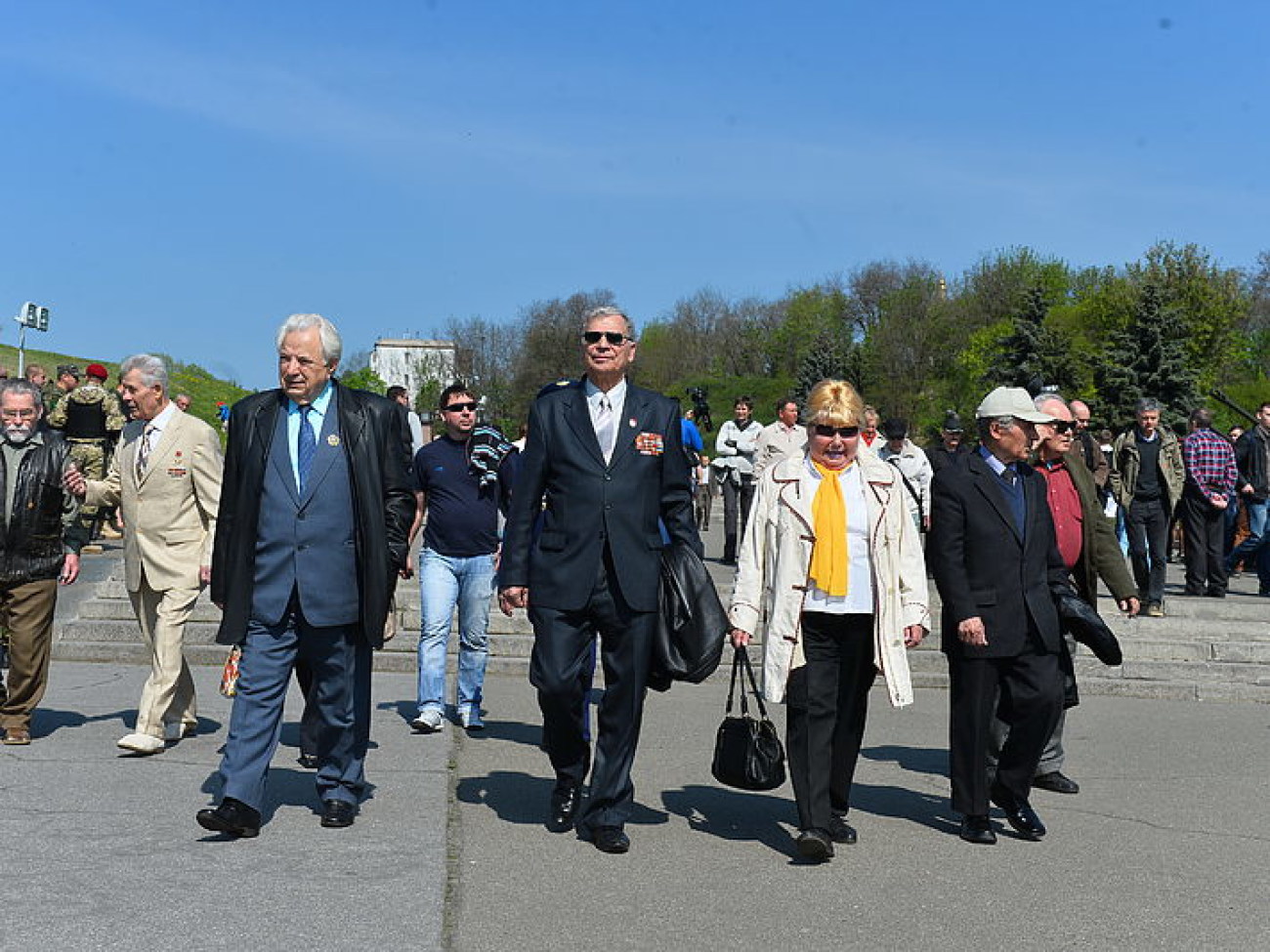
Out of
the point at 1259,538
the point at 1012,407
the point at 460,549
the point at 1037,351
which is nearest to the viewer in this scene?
the point at 1012,407

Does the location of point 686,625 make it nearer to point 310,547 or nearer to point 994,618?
point 994,618

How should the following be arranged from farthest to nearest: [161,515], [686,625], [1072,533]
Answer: [161,515] < [1072,533] < [686,625]

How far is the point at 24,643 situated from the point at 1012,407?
5113 millimetres

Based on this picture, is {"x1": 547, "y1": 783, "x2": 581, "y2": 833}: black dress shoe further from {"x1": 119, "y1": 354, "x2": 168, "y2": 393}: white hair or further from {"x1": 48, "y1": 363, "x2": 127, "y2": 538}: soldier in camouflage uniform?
{"x1": 48, "y1": 363, "x2": 127, "y2": 538}: soldier in camouflage uniform

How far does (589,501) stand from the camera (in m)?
6.21

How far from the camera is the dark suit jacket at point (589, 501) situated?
6.18 m

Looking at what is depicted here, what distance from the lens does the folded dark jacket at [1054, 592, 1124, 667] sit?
6875mm

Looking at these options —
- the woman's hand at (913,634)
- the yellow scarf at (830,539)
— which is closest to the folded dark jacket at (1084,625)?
the woman's hand at (913,634)

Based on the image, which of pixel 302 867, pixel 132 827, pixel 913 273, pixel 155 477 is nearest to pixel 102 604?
pixel 155 477

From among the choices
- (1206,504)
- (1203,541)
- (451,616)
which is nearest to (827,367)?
(1203,541)

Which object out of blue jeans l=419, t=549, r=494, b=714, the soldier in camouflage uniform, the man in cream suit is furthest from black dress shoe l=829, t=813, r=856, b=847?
the soldier in camouflage uniform

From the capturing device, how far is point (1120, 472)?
14.6 m

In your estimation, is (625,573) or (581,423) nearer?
(625,573)

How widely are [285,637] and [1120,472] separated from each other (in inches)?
414
